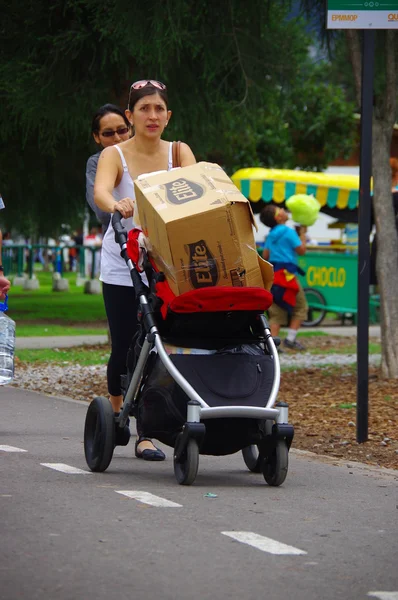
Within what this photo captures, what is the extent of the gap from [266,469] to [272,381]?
0.48 meters

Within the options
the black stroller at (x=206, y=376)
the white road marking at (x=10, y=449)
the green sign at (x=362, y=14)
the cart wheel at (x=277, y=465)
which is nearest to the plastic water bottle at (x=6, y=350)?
the white road marking at (x=10, y=449)

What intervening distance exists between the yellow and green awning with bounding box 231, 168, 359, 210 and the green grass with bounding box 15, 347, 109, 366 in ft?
23.9

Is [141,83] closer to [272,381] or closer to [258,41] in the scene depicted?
[272,381]

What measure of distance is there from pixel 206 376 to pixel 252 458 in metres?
0.95

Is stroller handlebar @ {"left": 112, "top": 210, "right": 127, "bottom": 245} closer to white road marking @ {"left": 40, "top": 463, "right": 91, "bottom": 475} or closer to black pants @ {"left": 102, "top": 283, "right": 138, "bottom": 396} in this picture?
black pants @ {"left": 102, "top": 283, "right": 138, "bottom": 396}

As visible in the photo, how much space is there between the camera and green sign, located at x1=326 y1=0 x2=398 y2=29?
25.8 feet

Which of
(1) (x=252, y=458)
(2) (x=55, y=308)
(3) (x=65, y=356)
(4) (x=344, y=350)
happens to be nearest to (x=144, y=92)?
(1) (x=252, y=458)

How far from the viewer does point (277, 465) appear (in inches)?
250

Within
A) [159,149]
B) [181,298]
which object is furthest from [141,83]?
[181,298]

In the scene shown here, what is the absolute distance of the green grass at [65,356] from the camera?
1414 cm

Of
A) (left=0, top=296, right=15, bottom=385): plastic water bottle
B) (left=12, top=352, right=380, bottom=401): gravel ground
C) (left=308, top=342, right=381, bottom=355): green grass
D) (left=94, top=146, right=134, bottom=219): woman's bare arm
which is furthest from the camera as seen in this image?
(left=308, top=342, right=381, bottom=355): green grass

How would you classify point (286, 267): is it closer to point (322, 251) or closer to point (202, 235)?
point (322, 251)

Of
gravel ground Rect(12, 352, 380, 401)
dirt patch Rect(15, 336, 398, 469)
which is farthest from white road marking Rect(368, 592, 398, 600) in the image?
gravel ground Rect(12, 352, 380, 401)

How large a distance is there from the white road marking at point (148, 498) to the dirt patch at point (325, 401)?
192cm
